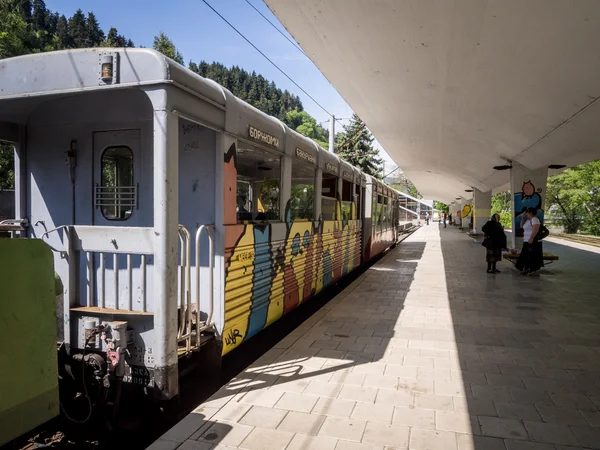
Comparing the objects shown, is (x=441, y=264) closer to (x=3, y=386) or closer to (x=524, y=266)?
(x=524, y=266)

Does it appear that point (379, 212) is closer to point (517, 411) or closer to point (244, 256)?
point (244, 256)

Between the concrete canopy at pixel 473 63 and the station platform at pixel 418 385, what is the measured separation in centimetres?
385

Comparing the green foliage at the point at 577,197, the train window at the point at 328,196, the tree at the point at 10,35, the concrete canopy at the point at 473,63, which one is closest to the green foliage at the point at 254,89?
the green foliage at the point at 577,197

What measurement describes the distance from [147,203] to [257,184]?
50.2 inches

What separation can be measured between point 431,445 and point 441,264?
1188 cm

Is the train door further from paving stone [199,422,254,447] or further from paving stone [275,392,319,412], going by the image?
paving stone [275,392,319,412]

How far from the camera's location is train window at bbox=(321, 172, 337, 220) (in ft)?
24.7

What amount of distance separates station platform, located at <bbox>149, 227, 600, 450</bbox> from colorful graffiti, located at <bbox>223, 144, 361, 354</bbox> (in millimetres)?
463

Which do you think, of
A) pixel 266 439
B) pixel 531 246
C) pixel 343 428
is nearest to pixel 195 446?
pixel 266 439

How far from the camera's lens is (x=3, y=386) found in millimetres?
2240

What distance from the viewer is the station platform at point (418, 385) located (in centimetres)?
322

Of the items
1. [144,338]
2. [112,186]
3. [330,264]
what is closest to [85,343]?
[144,338]

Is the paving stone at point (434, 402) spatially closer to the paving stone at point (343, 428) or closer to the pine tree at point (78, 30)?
the paving stone at point (343, 428)

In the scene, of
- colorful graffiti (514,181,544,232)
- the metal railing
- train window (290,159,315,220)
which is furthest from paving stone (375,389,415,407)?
colorful graffiti (514,181,544,232)
